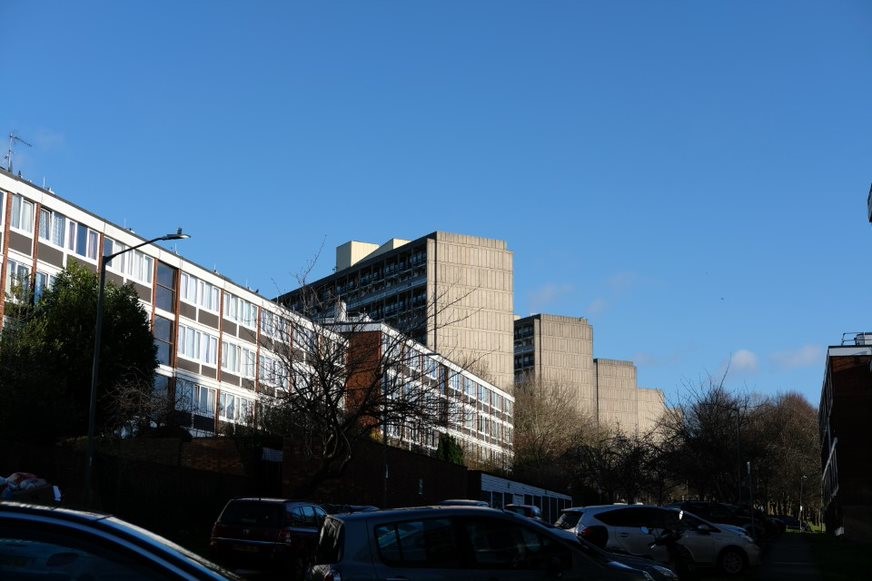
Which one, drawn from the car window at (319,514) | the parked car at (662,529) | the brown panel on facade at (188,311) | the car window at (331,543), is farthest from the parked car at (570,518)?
the brown panel on facade at (188,311)

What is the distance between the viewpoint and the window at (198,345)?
5800 cm

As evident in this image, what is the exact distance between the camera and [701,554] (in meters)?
22.4

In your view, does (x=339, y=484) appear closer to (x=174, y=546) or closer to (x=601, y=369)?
(x=174, y=546)

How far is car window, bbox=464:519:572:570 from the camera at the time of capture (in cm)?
988

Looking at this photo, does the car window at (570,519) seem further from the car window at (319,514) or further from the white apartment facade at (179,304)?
the white apartment facade at (179,304)

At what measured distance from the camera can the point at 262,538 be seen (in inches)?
776

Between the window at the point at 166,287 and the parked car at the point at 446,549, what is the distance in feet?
157

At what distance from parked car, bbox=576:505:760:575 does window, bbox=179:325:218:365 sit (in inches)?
1585

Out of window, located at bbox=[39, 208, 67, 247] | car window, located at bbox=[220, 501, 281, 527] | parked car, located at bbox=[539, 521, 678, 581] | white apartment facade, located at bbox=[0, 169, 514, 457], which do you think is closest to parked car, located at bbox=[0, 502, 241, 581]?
parked car, located at bbox=[539, 521, 678, 581]

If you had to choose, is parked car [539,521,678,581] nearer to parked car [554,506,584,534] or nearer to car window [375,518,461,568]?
car window [375,518,461,568]

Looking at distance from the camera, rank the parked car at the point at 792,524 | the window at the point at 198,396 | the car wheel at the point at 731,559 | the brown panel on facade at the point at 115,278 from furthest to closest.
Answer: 1. the parked car at the point at 792,524
2. the window at the point at 198,396
3. the brown panel on facade at the point at 115,278
4. the car wheel at the point at 731,559

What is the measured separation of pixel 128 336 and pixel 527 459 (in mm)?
52050

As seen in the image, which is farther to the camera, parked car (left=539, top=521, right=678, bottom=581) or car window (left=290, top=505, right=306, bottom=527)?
car window (left=290, top=505, right=306, bottom=527)

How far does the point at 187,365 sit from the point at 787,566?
3864cm
